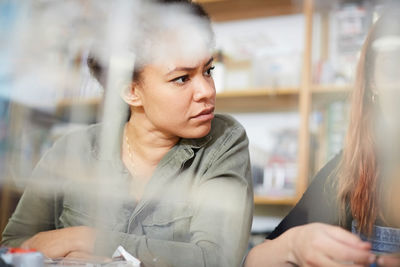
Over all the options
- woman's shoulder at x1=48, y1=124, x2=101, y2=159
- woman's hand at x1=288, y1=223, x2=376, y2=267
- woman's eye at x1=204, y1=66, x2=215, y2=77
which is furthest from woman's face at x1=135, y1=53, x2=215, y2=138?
woman's hand at x1=288, y1=223, x2=376, y2=267

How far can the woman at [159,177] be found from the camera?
55 centimetres

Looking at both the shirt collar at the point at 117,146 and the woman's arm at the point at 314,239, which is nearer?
the woman's arm at the point at 314,239

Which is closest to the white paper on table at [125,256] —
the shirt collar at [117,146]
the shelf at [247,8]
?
the shirt collar at [117,146]

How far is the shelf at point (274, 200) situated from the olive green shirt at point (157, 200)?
19mm

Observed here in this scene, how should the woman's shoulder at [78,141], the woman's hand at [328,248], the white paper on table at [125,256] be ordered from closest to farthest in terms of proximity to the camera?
the woman's hand at [328,248] → the white paper on table at [125,256] → the woman's shoulder at [78,141]

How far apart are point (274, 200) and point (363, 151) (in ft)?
0.43

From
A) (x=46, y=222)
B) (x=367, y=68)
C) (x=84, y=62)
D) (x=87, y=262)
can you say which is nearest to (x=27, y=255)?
(x=87, y=262)

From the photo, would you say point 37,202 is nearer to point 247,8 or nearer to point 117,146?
point 117,146

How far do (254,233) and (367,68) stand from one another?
25cm

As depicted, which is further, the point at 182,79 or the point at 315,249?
the point at 182,79

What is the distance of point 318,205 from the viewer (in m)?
0.51

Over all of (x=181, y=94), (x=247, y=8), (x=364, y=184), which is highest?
(x=247, y=8)

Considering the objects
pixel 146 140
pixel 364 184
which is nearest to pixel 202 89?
pixel 146 140

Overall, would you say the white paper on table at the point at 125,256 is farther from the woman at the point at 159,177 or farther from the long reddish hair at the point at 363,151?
the long reddish hair at the point at 363,151
